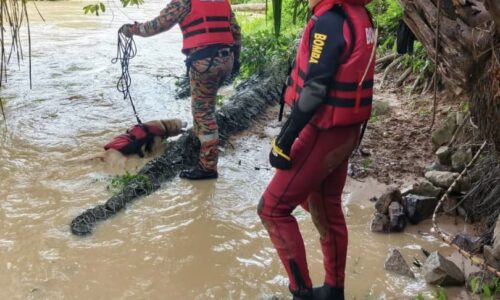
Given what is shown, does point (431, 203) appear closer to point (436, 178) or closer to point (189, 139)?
point (436, 178)

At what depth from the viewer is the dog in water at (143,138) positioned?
5.80m

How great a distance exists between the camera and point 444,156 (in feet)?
16.6

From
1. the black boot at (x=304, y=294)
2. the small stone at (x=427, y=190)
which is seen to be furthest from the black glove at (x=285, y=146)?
the small stone at (x=427, y=190)

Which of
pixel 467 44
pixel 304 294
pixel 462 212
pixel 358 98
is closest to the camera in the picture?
pixel 467 44

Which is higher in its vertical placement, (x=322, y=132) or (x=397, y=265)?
(x=322, y=132)

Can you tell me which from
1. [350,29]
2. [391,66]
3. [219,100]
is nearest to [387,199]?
[350,29]

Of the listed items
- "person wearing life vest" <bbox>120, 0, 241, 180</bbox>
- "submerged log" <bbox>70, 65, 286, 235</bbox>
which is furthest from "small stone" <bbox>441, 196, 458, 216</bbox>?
"submerged log" <bbox>70, 65, 286, 235</bbox>

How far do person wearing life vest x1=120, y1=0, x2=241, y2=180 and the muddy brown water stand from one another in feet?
1.20

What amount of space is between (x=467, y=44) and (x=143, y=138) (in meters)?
3.95

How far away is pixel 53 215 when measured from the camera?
4.59m

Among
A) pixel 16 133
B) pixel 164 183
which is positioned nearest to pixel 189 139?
pixel 164 183

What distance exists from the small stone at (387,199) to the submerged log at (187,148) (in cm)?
210

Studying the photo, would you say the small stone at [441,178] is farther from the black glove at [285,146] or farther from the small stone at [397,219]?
the black glove at [285,146]

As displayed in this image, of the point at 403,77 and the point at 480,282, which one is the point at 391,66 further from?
the point at 480,282
